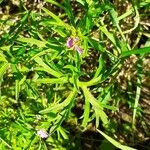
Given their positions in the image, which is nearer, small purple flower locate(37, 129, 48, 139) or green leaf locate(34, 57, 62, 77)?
green leaf locate(34, 57, 62, 77)

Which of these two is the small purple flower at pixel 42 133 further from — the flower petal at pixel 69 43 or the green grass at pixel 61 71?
the flower petal at pixel 69 43

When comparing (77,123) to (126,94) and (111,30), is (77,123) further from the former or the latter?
(111,30)

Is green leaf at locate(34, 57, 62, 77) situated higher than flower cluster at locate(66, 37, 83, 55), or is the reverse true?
flower cluster at locate(66, 37, 83, 55)

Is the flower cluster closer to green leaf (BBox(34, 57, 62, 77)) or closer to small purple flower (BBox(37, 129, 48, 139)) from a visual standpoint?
green leaf (BBox(34, 57, 62, 77))

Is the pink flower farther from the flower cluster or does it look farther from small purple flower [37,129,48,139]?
small purple flower [37,129,48,139]

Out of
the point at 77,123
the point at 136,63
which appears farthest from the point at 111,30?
the point at 77,123

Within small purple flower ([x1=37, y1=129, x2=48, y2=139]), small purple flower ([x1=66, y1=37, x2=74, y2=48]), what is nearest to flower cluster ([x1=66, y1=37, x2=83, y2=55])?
small purple flower ([x1=66, y1=37, x2=74, y2=48])

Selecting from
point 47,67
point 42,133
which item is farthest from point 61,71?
point 42,133

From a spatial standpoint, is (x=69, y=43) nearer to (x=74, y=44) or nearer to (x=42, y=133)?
(x=74, y=44)

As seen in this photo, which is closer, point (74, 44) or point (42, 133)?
point (74, 44)
